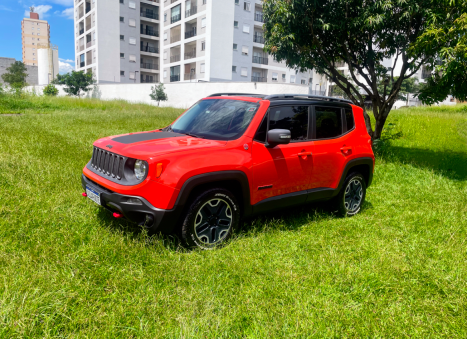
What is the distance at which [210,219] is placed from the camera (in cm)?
395

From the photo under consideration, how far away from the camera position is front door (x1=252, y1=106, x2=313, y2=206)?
4219 millimetres

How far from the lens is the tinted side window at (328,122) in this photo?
4.98 m

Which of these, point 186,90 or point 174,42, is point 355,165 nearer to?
point 186,90

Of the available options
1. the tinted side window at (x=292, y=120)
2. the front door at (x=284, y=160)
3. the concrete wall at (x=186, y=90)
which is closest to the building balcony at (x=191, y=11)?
the concrete wall at (x=186, y=90)

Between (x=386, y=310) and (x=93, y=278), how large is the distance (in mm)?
2635

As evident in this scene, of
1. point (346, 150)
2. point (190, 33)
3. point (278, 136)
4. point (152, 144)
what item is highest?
point (190, 33)

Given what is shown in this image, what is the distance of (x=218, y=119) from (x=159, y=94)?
140ft

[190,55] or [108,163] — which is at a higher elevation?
[190,55]

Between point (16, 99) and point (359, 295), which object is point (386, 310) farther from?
point (16, 99)

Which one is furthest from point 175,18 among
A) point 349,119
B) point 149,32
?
point 349,119

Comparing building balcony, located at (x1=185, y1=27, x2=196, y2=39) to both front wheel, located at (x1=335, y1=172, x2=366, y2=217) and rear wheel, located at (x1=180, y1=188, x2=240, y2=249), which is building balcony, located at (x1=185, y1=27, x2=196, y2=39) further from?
rear wheel, located at (x1=180, y1=188, x2=240, y2=249)

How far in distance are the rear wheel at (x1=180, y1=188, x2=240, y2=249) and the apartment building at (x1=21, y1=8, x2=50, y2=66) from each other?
183347 millimetres

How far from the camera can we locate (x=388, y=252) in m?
4.21

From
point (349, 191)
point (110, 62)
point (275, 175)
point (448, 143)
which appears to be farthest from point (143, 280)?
point (110, 62)
